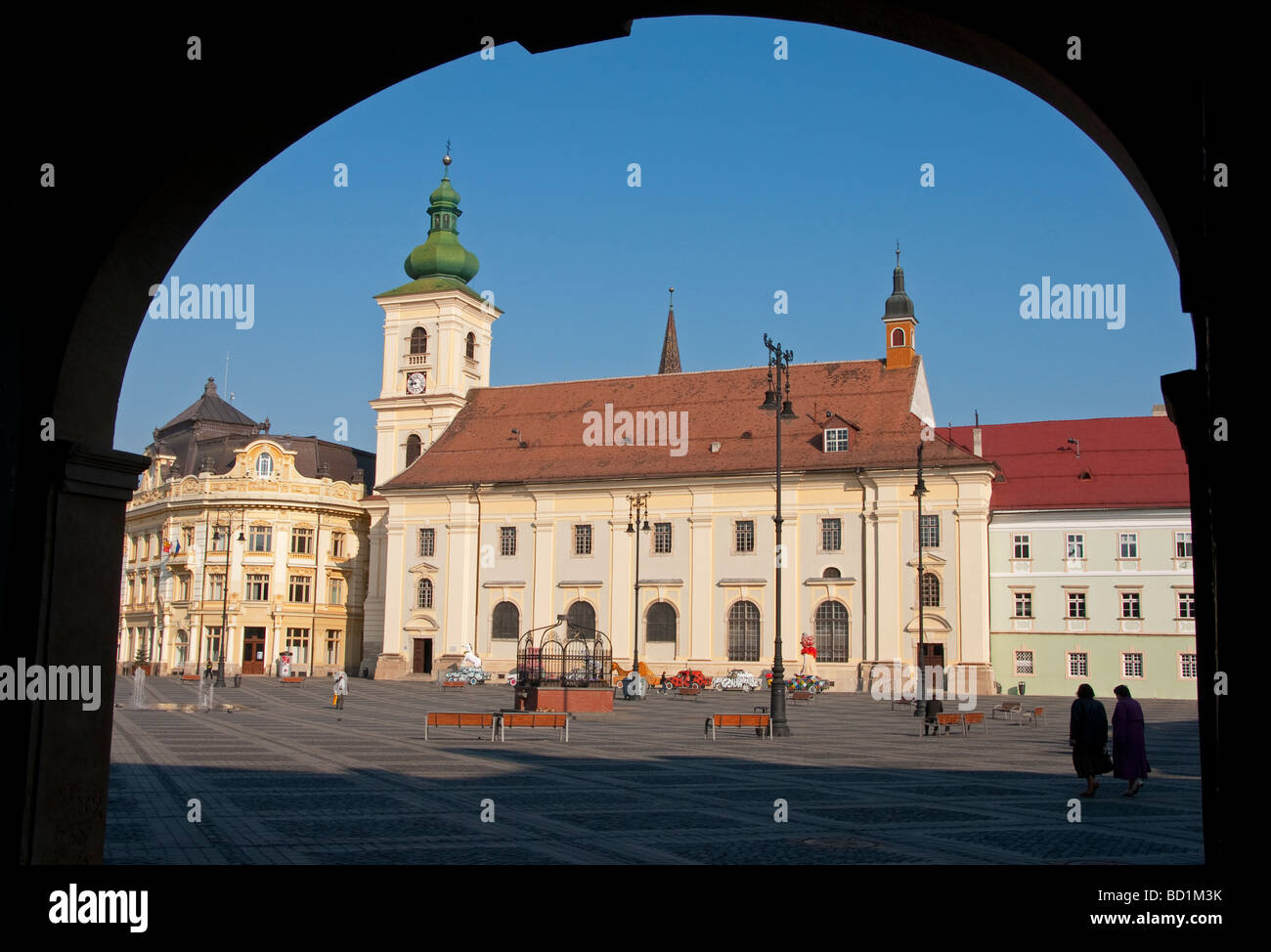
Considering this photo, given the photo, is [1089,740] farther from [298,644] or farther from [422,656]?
[298,644]

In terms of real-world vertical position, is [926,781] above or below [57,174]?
below

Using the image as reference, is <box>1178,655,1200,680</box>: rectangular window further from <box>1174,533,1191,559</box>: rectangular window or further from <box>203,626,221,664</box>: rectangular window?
<box>203,626,221,664</box>: rectangular window

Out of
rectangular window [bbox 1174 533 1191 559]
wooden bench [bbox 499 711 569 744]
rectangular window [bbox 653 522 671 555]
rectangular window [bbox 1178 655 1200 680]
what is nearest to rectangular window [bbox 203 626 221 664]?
rectangular window [bbox 653 522 671 555]

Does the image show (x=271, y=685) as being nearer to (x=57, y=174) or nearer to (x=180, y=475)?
(x=180, y=475)

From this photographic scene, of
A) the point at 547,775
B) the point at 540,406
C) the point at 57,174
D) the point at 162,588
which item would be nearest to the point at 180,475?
the point at 162,588

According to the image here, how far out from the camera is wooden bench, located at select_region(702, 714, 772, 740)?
26.5 m

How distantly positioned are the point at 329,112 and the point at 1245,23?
4.53 m

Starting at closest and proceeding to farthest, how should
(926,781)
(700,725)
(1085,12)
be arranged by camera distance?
(1085,12) < (926,781) < (700,725)

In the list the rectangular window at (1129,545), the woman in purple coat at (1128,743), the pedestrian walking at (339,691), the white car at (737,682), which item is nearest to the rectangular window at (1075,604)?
the rectangular window at (1129,545)

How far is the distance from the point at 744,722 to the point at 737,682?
2854 cm

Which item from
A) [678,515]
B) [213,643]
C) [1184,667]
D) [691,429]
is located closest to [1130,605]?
[1184,667]

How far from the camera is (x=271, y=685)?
5759 cm

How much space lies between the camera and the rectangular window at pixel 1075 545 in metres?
57.5

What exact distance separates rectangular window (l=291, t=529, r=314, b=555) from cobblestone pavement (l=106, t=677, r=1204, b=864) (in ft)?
160
